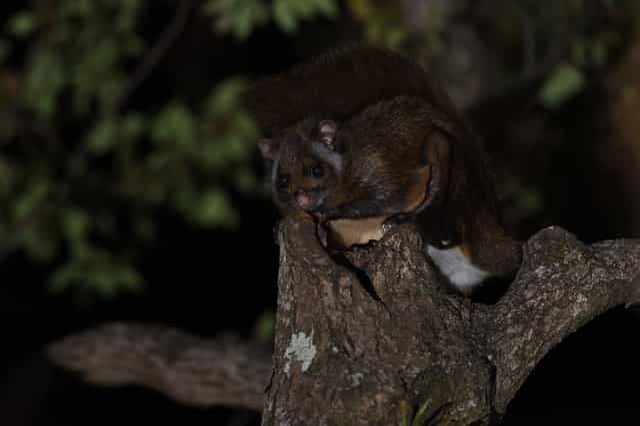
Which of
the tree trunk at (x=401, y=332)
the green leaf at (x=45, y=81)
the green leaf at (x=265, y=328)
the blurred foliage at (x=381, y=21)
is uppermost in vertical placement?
the blurred foliage at (x=381, y=21)

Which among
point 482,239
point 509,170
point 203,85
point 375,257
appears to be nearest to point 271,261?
point 203,85

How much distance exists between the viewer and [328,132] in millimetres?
3592

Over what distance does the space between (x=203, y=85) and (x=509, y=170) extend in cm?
229

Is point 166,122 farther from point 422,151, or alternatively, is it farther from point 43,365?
point 422,151

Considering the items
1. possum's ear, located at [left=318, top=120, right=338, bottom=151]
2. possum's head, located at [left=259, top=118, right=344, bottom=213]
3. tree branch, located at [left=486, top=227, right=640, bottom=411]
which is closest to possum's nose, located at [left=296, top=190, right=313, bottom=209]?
possum's head, located at [left=259, top=118, right=344, bottom=213]

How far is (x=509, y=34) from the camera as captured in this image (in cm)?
682

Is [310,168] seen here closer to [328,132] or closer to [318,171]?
[318,171]

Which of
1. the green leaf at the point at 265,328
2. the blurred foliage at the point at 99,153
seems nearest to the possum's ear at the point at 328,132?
the blurred foliage at the point at 99,153

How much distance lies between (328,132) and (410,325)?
40.8 inches

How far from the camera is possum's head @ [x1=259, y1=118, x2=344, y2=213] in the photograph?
359cm

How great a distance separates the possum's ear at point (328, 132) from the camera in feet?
11.8

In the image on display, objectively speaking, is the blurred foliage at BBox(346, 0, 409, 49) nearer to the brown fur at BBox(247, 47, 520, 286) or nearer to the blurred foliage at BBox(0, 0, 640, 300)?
the blurred foliage at BBox(0, 0, 640, 300)

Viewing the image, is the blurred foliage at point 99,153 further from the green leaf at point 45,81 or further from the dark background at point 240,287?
the dark background at point 240,287

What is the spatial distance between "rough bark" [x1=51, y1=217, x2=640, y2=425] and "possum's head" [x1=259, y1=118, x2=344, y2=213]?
23.8 inches
